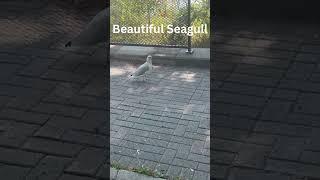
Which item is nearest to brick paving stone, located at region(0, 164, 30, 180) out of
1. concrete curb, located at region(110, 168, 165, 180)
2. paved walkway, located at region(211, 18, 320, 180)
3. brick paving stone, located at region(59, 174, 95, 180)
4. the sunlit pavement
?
brick paving stone, located at region(59, 174, 95, 180)

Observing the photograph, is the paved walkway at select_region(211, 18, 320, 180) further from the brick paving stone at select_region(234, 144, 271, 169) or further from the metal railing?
the metal railing

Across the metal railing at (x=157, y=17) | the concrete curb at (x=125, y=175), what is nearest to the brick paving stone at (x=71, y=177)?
the concrete curb at (x=125, y=175)

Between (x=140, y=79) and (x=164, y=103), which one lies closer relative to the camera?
(x=140, y=79)

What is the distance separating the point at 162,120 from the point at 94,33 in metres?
1.26

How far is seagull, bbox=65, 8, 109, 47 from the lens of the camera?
5.31 ft

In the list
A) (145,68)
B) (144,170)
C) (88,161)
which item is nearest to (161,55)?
(145,68)

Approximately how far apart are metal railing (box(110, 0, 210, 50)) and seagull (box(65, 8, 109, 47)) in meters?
0.25

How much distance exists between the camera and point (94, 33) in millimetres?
1681

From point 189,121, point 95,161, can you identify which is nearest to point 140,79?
point 189,121

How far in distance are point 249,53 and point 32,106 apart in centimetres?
82

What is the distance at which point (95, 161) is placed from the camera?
191 cm

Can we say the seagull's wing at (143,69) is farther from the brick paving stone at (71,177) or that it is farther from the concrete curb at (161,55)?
the brick paving stone at (71,177)

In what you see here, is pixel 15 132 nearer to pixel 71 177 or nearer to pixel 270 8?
pixel 71 177

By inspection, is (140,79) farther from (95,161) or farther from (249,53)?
(249,53)
